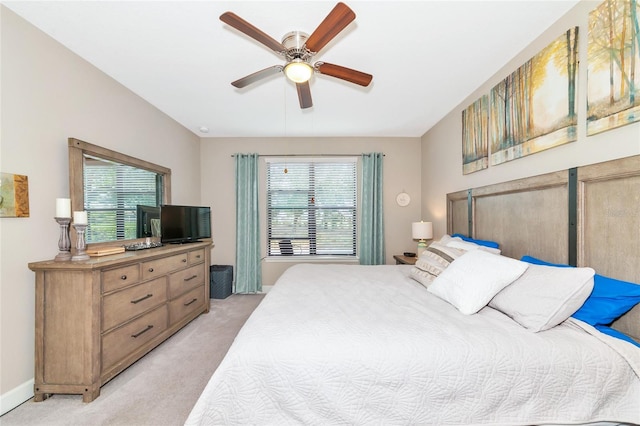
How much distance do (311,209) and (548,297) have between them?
11.6 ft

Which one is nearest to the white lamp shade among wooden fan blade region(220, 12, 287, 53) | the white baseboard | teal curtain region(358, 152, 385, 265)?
teal curtain region(358, 152, 385, 265)

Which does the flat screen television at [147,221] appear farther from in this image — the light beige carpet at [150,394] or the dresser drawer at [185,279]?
the light beige carpet at [150,394]

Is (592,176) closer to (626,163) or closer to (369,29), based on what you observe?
(626,163)

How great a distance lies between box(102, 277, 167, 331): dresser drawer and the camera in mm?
1930

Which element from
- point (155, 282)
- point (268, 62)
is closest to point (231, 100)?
point (268, 62)

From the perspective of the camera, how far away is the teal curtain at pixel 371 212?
4.32 meters

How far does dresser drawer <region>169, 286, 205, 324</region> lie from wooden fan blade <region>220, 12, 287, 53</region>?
257 centimetres

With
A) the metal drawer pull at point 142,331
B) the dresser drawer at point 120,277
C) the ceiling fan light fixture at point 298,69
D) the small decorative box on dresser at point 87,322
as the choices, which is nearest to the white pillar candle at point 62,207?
the small decorative box on dresser at point 87,322

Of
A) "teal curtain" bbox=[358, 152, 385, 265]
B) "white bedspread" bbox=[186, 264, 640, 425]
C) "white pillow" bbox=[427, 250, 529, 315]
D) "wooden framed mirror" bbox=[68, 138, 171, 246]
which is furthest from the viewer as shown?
"teal curtain" bbox=[358, 152, 385, 265]

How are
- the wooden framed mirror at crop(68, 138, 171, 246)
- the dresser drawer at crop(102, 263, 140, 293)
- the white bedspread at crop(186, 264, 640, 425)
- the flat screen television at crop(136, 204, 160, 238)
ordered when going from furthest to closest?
the flat screen television at crop(136, 204, 160, 238), the wooden framed mirror at crop(68, 138, 171, 246), the dresser drawer at crop(102, 263, 140, 293), the white bedspread at crop(186, 264, 640, 425)

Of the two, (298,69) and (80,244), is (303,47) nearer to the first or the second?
(298,69)

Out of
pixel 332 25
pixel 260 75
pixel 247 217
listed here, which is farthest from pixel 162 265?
pixel 332 25

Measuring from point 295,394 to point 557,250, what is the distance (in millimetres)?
1909

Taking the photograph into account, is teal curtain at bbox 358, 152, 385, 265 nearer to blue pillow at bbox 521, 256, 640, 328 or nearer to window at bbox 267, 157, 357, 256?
window at bbox 267, 157, 357, 256
